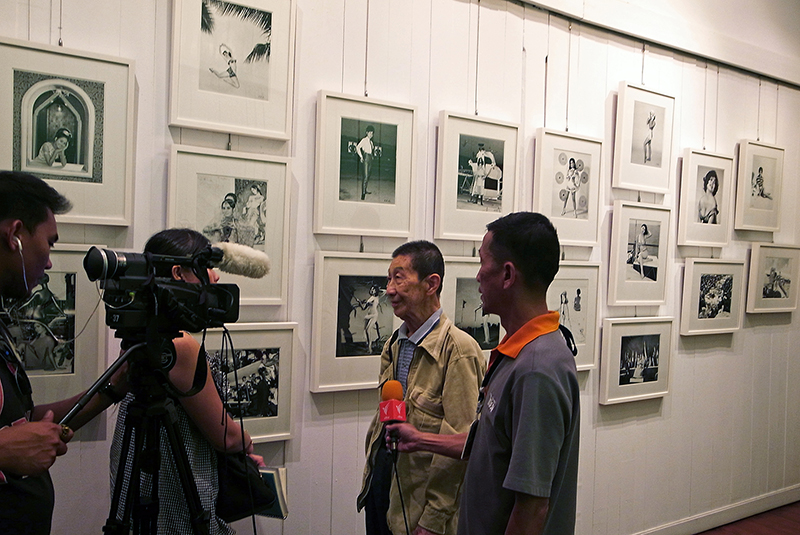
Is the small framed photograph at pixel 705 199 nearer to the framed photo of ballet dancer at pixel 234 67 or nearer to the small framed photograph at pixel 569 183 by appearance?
the small framed photograph at pixel 569 183

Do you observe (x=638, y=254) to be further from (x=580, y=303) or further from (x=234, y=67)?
(x=234, y=67)

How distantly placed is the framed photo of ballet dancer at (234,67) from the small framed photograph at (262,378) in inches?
36.2

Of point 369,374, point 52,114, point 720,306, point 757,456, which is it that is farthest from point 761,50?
point 52,114

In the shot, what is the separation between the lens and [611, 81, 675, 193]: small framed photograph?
392cm

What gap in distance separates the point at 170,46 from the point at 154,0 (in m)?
0.19

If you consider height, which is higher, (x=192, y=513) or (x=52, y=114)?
(x=52, y=114)

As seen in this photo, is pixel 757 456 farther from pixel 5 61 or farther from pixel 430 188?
pixel 5 61

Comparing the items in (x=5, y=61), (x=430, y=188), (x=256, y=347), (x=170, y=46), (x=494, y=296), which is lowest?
(x=256, y=347)

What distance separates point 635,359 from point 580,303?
64 cm

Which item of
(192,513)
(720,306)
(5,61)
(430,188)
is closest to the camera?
(192,513)

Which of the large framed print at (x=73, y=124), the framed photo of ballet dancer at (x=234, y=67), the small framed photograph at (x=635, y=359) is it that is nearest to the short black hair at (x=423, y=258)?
the framed photo of ballet dancer at (x=234, y=67)

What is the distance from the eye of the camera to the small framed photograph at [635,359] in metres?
3.95

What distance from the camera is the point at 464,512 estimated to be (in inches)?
72.3

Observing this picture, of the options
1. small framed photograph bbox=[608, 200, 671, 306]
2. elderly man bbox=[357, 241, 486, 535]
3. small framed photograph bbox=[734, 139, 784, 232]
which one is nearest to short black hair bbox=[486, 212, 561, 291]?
elderly man bbox=[357, 241, 486, 535]
